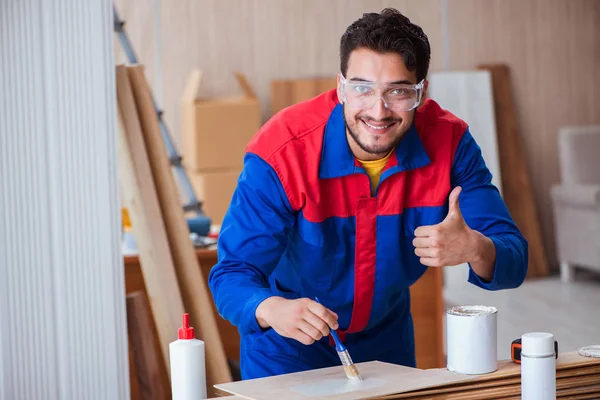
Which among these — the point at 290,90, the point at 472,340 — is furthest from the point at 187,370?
the point at 290,90

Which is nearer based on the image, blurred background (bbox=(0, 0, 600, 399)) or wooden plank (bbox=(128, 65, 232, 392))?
blurred background (bbox=(0, 0, 600, 399))

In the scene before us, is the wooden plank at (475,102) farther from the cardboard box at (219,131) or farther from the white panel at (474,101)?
the cardboard box at (219,131)

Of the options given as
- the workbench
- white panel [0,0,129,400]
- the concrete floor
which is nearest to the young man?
white panel [0,0,129,400]

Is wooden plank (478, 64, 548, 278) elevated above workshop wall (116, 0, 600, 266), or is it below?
below

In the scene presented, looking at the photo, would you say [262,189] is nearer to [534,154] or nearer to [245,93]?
[245,93]

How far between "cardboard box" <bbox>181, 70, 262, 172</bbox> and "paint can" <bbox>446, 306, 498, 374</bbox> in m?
3.72

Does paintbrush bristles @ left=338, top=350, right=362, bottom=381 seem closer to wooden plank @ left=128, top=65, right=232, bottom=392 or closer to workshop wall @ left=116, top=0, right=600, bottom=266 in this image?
wooden plank @ left=128, top=65, right=232, bottom=392

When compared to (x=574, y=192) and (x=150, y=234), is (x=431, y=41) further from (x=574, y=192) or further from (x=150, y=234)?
(x=150, y=234)

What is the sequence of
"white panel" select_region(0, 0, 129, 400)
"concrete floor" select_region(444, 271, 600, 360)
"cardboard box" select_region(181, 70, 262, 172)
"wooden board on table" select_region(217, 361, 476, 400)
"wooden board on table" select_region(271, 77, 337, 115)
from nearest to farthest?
1. "wooden board on table" select_region(217, 361, 476, 400)
2. "white panel" select_region(0, 0, 129, 400)
3. "concrete floor" select_region(444, 271, 600, 360)
4. "cardboard box" select_region(181, 70, 262, 172)
5. "wooden board on table" select_region(271, 77, 337, 115)

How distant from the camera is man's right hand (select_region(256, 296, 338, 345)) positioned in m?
1.42

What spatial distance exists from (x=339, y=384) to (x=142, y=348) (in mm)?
1428

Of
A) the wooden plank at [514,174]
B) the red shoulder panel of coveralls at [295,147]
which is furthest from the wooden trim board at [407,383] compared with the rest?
the wooden plank at [514,174]

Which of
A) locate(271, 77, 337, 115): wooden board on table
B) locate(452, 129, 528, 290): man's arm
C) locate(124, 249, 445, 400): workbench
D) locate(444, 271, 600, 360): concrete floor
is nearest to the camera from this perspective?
locate(452, 129, 528, 290): man's arm

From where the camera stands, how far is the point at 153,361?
108 inches
